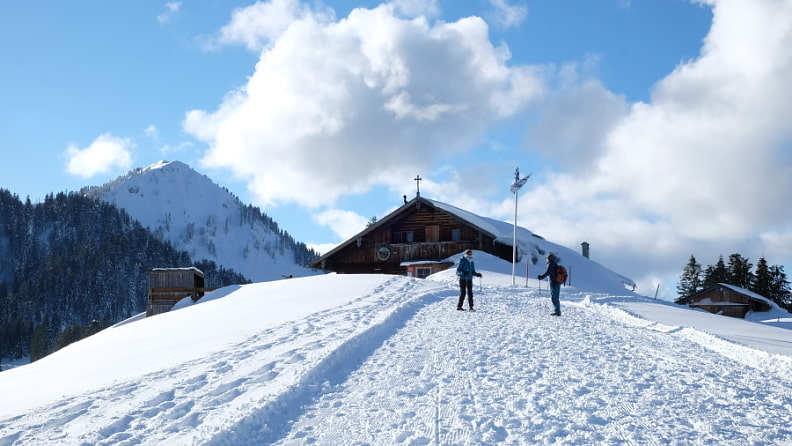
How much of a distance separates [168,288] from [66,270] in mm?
147377

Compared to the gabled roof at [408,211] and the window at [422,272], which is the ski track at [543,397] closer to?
the window at [422,272]

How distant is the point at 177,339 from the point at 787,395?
11.8 m

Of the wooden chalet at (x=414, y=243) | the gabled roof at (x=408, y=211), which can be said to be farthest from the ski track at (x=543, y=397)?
the gabled roof at (x=408, y=211)

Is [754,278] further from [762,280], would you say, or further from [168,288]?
[168,288]

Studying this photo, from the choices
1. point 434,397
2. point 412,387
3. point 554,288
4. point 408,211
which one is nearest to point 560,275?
point 554,288

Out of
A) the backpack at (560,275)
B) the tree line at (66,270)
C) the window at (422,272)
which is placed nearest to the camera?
the backpack at (560,275)

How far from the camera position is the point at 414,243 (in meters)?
37.3

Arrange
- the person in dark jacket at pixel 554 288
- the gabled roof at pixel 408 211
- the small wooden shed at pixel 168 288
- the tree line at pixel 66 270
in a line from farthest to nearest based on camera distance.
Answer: the tree line at pixel 66 270 → the gabled roof at pixel 408 211 → the small wooden shed at pixel 168 288 → the person in dark jacket at pixel 554 288

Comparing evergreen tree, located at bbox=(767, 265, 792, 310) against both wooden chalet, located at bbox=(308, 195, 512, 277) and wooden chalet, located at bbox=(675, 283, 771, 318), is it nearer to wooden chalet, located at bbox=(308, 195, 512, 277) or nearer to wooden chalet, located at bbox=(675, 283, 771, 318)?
wooden chalet, located at bbox=(675, 283, 771, 318)

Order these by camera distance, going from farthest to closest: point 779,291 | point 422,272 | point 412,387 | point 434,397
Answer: point 779,291
point 422,272
point 412,387
point 434,397

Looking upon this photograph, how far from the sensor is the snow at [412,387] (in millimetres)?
5699

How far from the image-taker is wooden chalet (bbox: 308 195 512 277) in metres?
36.0

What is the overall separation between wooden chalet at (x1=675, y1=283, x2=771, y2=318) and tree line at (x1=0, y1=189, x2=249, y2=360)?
84632 mm

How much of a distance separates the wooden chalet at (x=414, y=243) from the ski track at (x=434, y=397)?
79.2 ft
